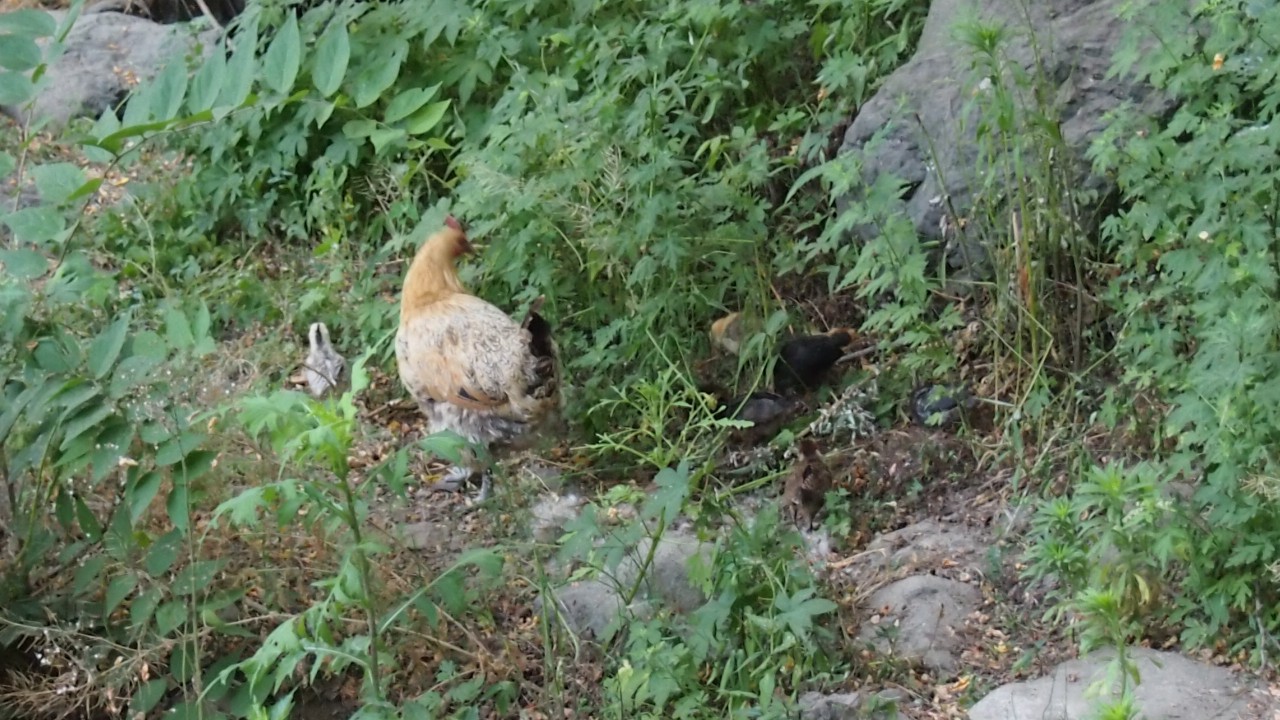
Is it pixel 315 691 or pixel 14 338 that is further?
pixel 315 691

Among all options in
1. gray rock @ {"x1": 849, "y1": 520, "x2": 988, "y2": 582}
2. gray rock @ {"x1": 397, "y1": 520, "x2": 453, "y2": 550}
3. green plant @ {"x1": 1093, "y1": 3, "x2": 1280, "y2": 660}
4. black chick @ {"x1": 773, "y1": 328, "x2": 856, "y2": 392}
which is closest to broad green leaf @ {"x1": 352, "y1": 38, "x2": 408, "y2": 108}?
gray rock @ {"x1": 397, "y1": 520, "x2": 453, "y2": 550}

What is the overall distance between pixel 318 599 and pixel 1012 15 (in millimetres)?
3917

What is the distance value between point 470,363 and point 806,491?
1.43 metres

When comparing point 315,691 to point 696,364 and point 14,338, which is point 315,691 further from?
point 696,364

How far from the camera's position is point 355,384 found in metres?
3.50

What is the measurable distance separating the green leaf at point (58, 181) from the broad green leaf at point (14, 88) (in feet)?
0.65

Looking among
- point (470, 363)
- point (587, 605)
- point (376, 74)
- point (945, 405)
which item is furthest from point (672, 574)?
point (376, 74)

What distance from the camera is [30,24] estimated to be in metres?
3.73

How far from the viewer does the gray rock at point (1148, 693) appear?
3805 mm

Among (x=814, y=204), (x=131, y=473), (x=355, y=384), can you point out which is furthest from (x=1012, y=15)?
(x=131, y=473)

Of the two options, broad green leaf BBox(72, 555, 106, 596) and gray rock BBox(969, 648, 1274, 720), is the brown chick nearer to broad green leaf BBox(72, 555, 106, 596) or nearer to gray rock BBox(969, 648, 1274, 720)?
gray rock BBox(969, 648, 1274, 720)

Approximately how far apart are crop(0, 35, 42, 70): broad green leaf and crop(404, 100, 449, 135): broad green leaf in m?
3.25

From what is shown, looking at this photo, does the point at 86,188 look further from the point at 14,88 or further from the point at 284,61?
the point at 284,61

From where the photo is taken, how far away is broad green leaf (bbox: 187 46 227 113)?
3492mm
